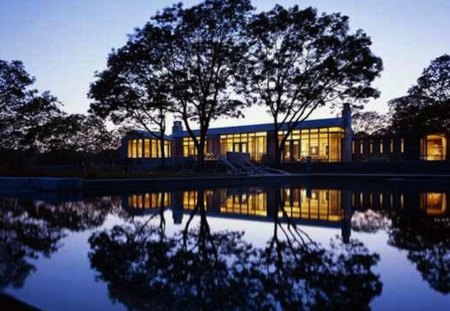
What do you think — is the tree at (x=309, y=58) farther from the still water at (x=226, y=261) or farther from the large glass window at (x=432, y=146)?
the still water at (x=226, y=261)

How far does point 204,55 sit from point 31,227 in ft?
53.6

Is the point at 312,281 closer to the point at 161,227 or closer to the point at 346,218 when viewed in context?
the point at 161,227

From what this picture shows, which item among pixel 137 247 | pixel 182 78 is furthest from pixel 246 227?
pixel 182 78

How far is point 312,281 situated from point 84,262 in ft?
7.99

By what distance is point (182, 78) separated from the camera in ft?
70.4

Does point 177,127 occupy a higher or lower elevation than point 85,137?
higher

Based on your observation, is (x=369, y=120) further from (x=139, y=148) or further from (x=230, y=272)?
(x=230, y=272)

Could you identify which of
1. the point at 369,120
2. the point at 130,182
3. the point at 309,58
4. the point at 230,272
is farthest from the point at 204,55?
the point at 369,120

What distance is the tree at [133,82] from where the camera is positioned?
21297 mm

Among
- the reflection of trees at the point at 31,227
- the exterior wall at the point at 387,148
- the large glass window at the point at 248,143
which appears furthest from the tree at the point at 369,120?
the reflection of trees at the point at 31,227

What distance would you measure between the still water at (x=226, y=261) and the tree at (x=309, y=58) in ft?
53.2

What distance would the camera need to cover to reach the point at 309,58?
23453 mm

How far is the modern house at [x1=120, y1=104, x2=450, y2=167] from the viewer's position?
31.8 m

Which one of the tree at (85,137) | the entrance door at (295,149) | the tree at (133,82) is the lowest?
the entrance door at (295,149)
